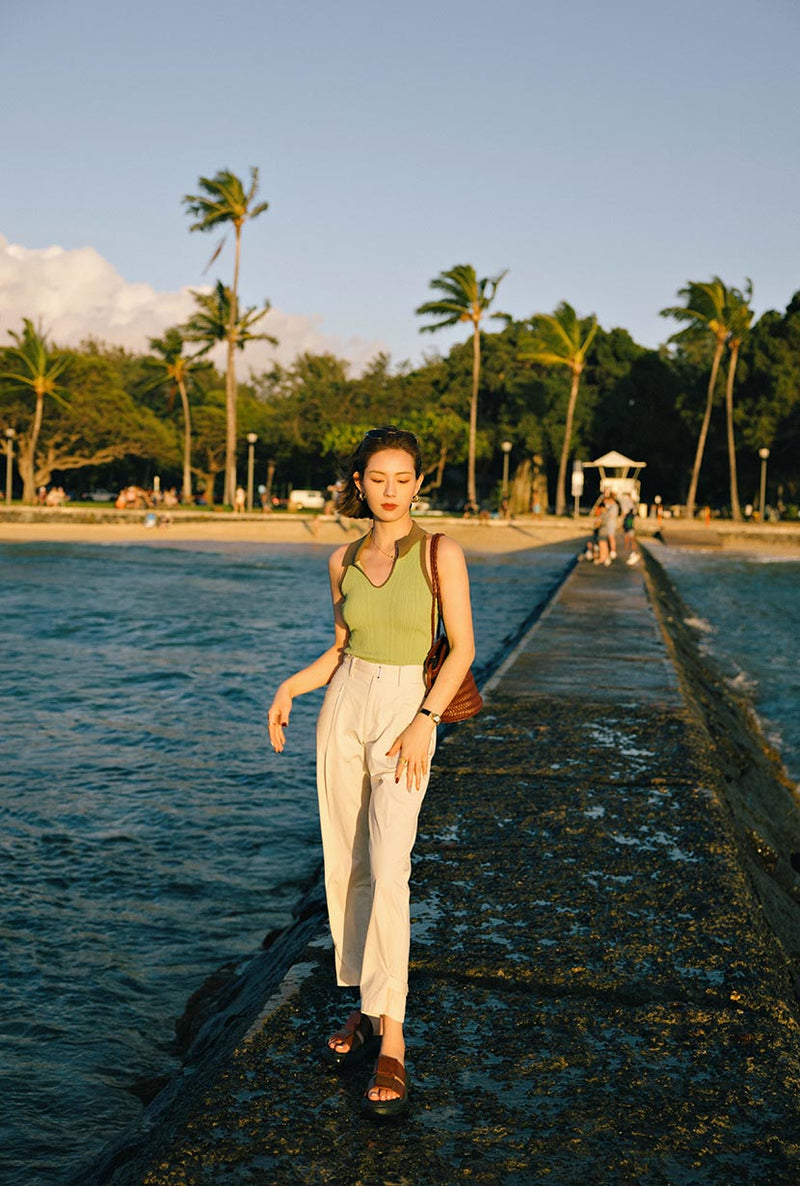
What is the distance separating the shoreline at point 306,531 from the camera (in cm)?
3656

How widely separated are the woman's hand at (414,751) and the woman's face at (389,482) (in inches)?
20.0

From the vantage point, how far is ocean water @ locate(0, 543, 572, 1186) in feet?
12.6

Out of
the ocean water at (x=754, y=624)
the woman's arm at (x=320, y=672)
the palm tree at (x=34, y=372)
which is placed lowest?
the ocean water at (x=754, y=624)

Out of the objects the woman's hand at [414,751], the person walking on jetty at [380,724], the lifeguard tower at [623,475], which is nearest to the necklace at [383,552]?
the person walking on jetty at [380,724]

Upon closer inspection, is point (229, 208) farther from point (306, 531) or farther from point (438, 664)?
point (438, 664)

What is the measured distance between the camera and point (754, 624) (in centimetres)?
1805

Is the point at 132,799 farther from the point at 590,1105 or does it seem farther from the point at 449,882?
the point at 590,1105

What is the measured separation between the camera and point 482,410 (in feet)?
212

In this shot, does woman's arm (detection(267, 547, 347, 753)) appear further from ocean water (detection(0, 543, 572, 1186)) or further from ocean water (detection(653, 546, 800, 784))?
ocean water (detection(653, 546, 800, 784))

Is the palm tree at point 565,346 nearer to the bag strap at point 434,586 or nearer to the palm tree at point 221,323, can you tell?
the palm tree at point 221,323

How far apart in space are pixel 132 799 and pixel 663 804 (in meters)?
3.96

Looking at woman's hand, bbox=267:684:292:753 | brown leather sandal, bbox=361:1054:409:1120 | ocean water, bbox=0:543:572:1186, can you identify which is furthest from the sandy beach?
brown leather sandal, bbox=361:1054:409:1120

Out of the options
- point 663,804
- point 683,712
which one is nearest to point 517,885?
point 663,804

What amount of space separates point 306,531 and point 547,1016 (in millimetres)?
38913
